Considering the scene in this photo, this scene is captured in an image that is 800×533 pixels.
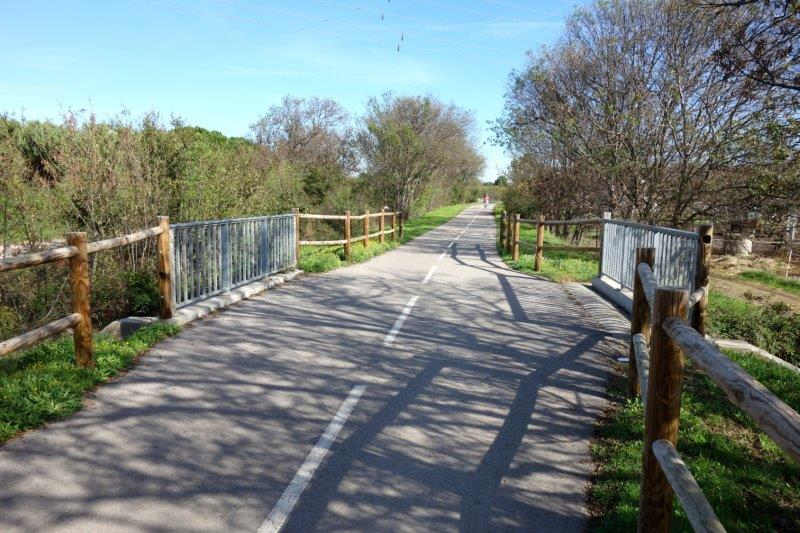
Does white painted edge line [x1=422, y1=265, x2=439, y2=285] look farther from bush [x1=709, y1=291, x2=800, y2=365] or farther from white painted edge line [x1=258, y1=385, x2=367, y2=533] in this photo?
white painted edge line [x1=258, y1=385, x2=367, y2=533]

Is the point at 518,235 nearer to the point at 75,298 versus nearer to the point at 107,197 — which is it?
the point at 107,197

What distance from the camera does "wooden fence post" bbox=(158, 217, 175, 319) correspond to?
8.17 metres

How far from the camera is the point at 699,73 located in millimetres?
16703

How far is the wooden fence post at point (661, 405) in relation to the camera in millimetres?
3010

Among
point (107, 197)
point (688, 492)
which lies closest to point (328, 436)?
point (688, 492)

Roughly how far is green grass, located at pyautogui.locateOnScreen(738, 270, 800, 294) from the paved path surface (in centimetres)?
1656

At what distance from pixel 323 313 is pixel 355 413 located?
14.5ft

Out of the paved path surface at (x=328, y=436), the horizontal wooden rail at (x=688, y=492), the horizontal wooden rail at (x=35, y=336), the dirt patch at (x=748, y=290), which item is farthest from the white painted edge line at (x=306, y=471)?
the dirt patch at (x=748, y=290)

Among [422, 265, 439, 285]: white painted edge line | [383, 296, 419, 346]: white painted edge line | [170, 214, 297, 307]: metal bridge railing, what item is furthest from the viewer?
[422, 265, 439, 285]: white painted edge line

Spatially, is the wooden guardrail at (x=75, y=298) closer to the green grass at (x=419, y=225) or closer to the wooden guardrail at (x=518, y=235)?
the wooden guardrail at (x=518, y=235)

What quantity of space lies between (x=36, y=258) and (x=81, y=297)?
71 cm

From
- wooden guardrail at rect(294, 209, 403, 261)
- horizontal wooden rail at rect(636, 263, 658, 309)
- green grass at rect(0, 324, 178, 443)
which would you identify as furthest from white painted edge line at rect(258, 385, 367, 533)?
wooden guardrail at rect(294, 209, 403, 261)

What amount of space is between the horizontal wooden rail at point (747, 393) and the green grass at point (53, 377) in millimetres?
4793

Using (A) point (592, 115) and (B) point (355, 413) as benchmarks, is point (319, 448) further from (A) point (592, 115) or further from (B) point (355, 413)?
(A) point (592, 115)
